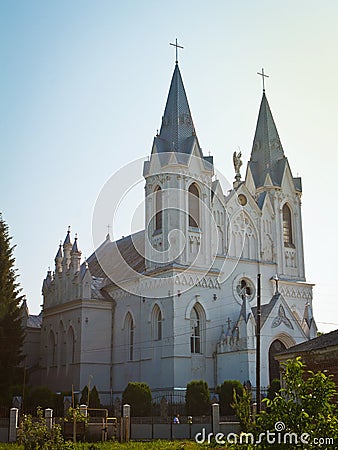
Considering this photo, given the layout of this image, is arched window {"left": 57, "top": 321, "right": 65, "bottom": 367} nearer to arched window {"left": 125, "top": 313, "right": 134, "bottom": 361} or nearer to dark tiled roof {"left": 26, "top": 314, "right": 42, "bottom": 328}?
arched window {"left": 125, "top": 313, "right": 134, "bottom": 361}

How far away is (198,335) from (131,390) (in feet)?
23.6

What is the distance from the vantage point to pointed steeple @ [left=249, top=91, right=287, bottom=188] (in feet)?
166

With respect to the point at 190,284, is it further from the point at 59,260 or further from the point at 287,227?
the point at 59,260

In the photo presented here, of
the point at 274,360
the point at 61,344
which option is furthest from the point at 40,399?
the point at 274,360

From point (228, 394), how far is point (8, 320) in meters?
17.6

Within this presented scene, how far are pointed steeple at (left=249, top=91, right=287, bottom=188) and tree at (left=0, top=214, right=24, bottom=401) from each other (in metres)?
20.4

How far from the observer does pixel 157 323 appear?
44.9m

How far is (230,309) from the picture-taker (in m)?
45.3

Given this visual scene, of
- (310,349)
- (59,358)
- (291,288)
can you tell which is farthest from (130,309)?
(310,349)

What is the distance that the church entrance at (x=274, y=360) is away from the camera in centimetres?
4284

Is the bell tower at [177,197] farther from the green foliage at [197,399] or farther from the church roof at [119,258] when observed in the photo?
the green foliage at [197,399]

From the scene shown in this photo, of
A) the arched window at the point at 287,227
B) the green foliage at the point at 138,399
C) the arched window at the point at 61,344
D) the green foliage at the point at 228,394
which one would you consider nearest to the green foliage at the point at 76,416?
the green foliage at the point at 138,399

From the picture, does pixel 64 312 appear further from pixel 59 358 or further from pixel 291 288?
pixel 291 288

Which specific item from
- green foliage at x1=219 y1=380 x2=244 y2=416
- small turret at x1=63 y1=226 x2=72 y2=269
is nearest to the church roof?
small turret at x1=63 y1=226 x2=72 y2=269
